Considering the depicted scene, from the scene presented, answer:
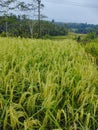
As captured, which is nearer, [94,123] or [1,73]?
[94,123]

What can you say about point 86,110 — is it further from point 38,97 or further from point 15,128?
point 15,128

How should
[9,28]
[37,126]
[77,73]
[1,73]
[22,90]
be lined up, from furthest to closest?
[9,28] < [77,73] < [1,73] < [22,90] < [37,126]

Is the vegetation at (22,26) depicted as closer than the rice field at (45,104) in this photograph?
No

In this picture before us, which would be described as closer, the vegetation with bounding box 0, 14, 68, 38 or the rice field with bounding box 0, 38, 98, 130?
the rice field with bounding box 0, 38, 98, 130

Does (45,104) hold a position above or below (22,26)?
above

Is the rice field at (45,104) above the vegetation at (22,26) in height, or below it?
above

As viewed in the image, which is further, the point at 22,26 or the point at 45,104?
the point at 22,26

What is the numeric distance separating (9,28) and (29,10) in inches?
359

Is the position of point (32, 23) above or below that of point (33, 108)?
below

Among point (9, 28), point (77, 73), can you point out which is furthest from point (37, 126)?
point (9, 28)

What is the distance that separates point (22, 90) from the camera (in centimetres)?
274

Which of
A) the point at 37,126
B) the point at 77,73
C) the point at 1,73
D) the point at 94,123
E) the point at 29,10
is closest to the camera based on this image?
the point at 37,126

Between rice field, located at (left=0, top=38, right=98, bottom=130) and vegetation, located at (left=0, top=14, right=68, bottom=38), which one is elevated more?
rice field, located at (left=0, top=38, right=98, bottom=130)

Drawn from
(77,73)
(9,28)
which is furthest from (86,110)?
(9,28)
